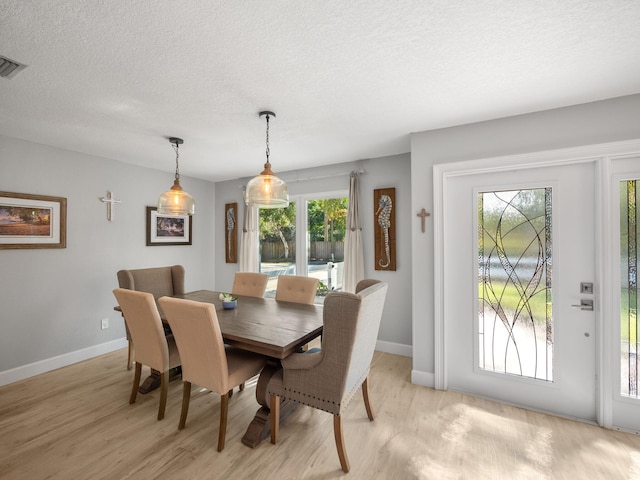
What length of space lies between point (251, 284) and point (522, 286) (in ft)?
9.21

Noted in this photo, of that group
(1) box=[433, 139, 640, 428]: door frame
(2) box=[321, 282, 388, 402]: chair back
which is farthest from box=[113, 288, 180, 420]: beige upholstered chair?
(1) box=[433, 139, 640, 428]: door frame

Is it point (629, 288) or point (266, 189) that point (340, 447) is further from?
point (629, 288)

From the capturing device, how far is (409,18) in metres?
1.42

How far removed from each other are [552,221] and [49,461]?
13.3 ft

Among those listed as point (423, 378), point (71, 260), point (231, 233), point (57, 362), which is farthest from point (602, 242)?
point (57, 362)

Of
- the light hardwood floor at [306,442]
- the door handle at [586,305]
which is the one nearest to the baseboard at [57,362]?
the light hardwood floor at [306,442]

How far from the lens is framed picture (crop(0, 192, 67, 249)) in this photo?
2.97 m

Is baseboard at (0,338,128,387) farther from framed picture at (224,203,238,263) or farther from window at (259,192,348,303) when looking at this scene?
window at (259,192,348,303)

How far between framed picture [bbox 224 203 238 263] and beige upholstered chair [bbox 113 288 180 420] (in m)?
2.61

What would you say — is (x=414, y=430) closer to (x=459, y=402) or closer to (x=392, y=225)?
(x=459, y=402)

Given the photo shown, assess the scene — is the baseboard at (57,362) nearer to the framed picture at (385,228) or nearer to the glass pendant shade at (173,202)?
the glass pendant shade at (173,202)

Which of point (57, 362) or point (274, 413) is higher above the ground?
point (274, 413)

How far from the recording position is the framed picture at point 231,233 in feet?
16.5

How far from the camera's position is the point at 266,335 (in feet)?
6.72
